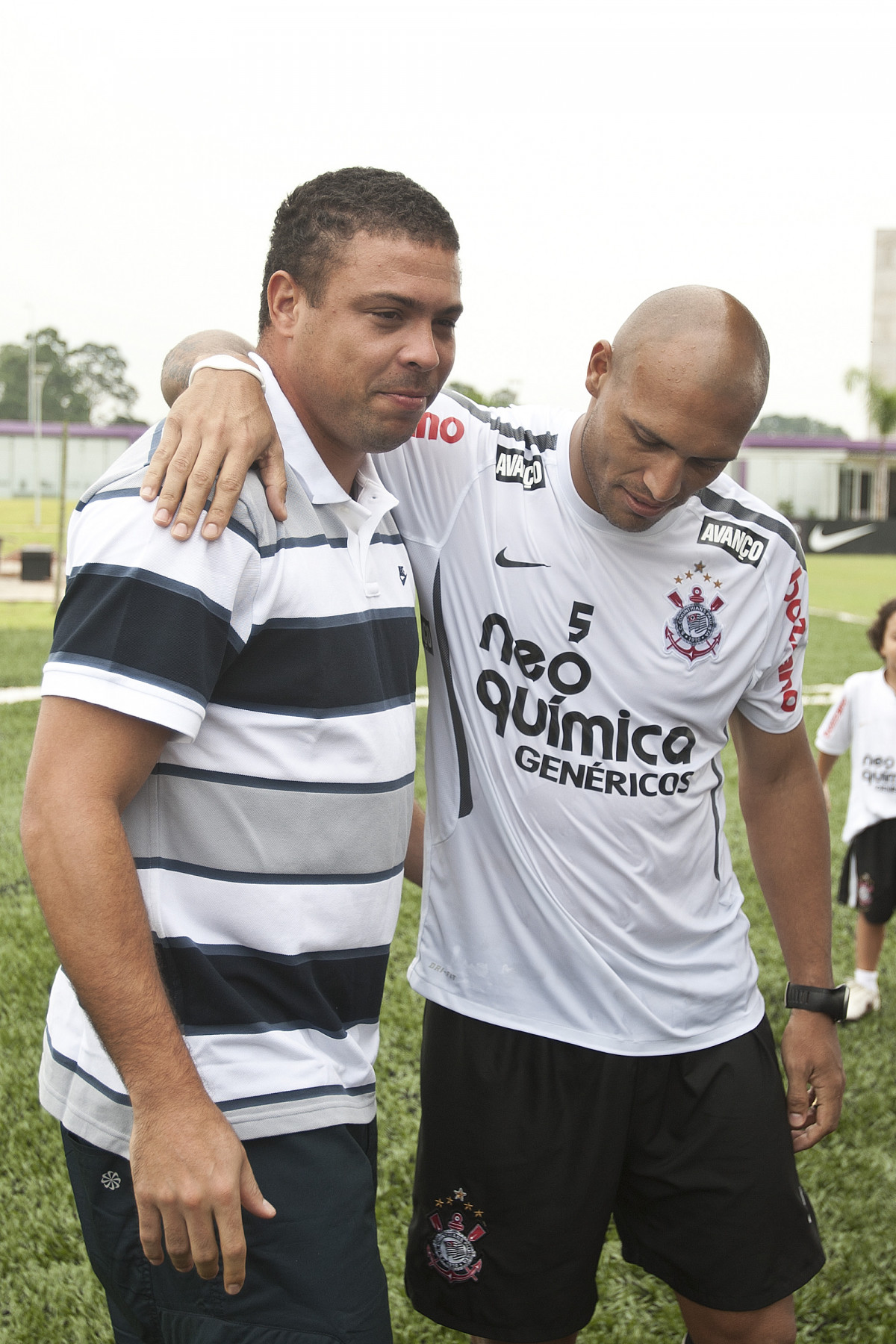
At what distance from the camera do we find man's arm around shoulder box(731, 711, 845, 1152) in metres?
2.36

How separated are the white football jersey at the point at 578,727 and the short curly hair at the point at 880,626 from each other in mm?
3125

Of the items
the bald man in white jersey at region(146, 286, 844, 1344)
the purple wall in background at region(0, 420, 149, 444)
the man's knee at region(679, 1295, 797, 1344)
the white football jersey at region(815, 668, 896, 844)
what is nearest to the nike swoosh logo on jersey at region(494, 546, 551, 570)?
the bald man in white jersey at region(146, 286, 844, 1344)

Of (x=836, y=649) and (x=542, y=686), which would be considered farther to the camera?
(x=836, y=649)

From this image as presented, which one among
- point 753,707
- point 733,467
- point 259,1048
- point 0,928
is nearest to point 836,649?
point 0,928

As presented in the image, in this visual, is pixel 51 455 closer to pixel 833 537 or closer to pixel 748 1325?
pixel 833 537

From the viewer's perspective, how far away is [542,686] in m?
2.14

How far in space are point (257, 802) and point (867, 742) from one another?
3945mm

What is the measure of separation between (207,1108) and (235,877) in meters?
0.31

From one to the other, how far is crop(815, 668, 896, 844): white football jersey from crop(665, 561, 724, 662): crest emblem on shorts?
3.03 metres

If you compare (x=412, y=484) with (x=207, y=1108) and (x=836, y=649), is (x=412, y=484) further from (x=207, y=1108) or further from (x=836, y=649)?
(x=836, y=649)

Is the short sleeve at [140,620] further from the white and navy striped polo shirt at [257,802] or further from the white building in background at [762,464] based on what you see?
the white building in background at [762,464]

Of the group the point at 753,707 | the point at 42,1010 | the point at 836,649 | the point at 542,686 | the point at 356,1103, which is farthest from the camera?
the point at 836,649

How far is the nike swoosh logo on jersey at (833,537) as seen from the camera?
38594 mm

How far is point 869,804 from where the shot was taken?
488 centimetres
